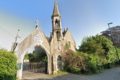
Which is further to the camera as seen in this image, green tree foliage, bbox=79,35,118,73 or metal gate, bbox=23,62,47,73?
green tree foliage, bbox=79,35,118,73

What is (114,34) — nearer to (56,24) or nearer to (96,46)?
(96,46)

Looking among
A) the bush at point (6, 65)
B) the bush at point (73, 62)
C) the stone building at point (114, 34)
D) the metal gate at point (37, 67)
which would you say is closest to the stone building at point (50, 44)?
the metal gate at point (37, 67)

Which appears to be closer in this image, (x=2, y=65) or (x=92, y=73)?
(x=2, y=65)

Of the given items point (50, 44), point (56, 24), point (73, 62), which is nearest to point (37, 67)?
point (50, 44)

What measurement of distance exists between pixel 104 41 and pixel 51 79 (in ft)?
70.5

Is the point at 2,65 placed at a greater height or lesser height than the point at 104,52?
lesser

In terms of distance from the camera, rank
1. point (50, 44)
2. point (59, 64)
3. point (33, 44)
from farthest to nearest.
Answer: point (50, 44), point (59, 64), point (33, 44)

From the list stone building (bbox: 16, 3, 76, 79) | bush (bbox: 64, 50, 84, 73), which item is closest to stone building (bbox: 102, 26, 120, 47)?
stone building (bbox: 16, 3, 76, 79)

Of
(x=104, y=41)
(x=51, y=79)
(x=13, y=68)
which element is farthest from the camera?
(x=104, y=41)

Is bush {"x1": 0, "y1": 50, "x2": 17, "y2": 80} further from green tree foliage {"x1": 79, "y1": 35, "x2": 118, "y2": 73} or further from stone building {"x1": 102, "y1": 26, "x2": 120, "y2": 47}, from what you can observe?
stone building {"x1": 102, "y1": 26, "x2": 120, "y2": 47}

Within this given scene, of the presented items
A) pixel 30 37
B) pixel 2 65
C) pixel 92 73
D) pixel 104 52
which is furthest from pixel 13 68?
pixel 104 52

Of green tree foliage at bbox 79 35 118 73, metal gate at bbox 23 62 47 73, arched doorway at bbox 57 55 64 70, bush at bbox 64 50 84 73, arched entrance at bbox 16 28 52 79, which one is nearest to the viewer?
arched entrance at bbox 16 28 52 79

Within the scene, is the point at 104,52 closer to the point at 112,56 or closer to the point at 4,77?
the point at 112,56

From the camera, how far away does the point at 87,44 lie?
141 feet
